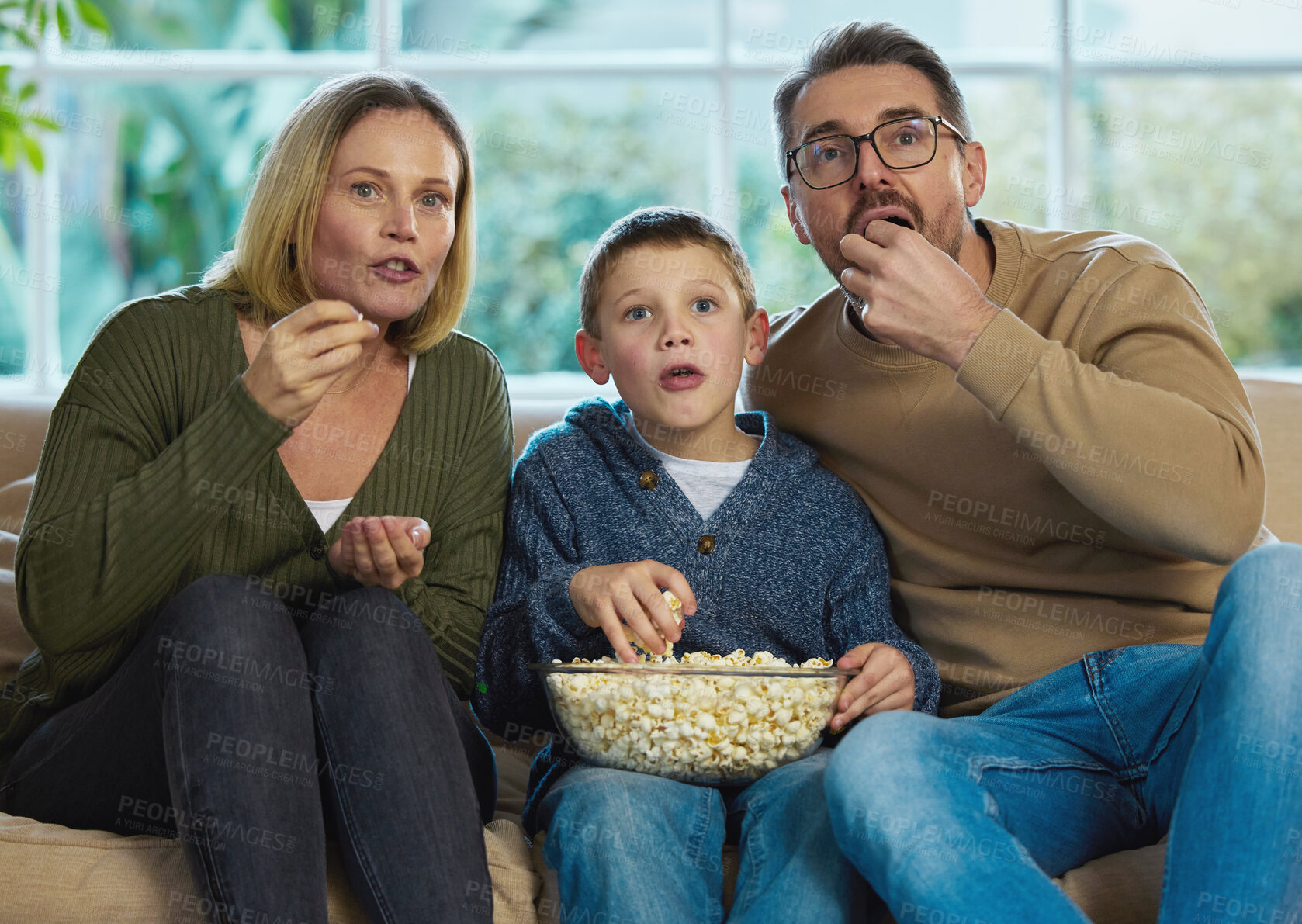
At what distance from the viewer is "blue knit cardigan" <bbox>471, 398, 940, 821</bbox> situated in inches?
54.5

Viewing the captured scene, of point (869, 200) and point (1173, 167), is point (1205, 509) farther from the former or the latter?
point (1173, 167)

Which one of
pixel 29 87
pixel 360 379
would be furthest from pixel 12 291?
pixel 360 379

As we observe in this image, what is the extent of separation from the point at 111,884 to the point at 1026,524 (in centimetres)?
116

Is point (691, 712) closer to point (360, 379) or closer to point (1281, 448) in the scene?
point (360, 379)

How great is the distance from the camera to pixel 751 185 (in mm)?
3447

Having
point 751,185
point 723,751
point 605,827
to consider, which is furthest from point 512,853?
point 751,185

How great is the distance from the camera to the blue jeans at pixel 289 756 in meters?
1.01

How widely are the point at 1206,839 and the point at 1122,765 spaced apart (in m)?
0.24

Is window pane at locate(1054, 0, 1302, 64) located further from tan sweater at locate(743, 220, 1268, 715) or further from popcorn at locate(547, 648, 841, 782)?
popcorn at locate(547, 648, 841, 782)

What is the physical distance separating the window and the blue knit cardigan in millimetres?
1811

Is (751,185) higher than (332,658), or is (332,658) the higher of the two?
(751,185)

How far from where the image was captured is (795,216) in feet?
5.44

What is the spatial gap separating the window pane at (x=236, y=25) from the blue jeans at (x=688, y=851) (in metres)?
2.84

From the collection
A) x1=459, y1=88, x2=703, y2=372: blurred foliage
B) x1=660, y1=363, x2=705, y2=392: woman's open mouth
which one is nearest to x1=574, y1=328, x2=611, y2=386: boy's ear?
x1=660, y1=363, x2=705, y2=392: woman's open mouth
